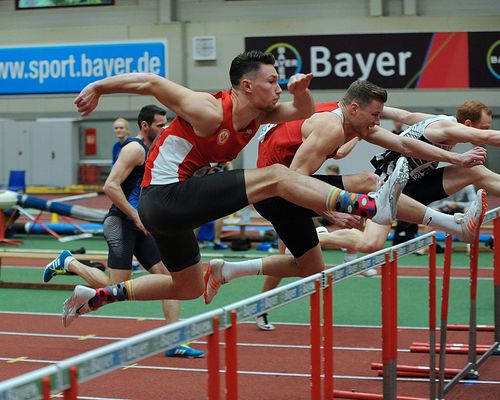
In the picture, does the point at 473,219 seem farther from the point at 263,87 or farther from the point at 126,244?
the point at 126,244

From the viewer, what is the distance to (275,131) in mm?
6469

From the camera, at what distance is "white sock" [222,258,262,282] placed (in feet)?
20.3

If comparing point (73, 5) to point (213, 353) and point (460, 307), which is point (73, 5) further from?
point (213, 353)

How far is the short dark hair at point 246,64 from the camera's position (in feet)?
16.8

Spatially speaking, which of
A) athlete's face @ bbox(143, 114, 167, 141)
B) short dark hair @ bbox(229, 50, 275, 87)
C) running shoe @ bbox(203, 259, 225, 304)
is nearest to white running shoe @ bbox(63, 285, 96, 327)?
running shoe @ bbox(203, 259, 225, 304)

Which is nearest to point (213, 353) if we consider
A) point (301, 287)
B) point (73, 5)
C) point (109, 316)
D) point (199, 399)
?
point (301, 287)

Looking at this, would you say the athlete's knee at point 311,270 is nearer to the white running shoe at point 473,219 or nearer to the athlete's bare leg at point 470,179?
the white running shoe at point 473,219

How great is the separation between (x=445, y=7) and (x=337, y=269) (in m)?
18.8

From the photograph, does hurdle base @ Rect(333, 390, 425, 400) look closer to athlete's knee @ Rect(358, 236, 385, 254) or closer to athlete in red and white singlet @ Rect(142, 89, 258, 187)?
athlete in red and white singlet @ Rect(142, 89, 258, 187)

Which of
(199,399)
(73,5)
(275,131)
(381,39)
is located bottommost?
(199,399)

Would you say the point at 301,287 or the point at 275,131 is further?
the point at 275,131

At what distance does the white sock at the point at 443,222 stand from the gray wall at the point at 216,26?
14.6 m

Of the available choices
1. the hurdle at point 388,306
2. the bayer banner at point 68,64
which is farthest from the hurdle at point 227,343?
the bayer banner at point 68,64

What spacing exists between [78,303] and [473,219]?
2537mm
